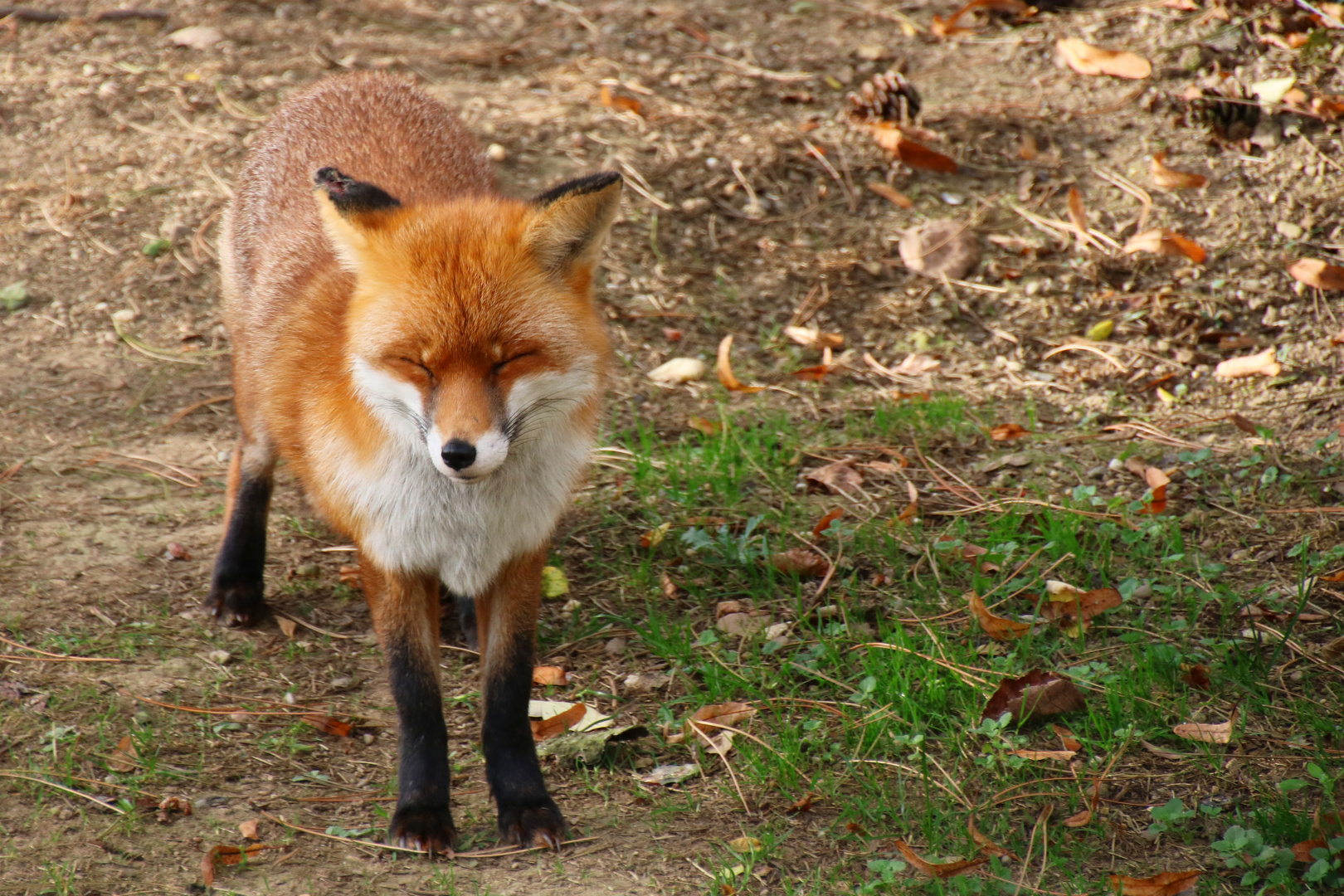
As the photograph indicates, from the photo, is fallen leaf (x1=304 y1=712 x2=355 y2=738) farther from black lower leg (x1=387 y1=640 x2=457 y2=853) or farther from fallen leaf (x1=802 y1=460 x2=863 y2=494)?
fallen leaf (x1=802 y1=460 x2=863 y2=494)

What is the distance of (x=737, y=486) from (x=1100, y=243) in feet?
7.29

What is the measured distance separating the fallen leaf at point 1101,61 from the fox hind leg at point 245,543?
4647mm

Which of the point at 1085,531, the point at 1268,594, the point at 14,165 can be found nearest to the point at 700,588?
the point at 1085,531

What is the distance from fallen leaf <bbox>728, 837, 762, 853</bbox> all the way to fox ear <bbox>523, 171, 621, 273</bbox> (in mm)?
1441

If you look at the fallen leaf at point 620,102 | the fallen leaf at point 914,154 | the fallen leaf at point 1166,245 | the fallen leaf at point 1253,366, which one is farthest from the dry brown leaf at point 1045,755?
the fallen leaf at point 620,102

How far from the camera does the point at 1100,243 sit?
17.0ft

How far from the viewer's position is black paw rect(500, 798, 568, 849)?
110 inches

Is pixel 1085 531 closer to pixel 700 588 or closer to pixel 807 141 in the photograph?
pixel 700 588

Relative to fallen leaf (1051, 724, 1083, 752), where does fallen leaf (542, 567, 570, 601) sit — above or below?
below

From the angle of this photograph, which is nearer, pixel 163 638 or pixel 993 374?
pixel 163 638

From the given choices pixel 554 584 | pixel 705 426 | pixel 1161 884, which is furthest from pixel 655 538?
pixel 1161 884

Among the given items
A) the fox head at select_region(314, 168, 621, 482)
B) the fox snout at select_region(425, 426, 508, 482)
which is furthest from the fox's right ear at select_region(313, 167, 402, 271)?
the fox snout at select_region(425, 426, 508, 482)

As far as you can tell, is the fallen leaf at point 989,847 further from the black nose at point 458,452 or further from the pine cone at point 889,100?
the pine cone at point 889,100

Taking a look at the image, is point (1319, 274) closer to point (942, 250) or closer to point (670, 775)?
point (942, 250)
